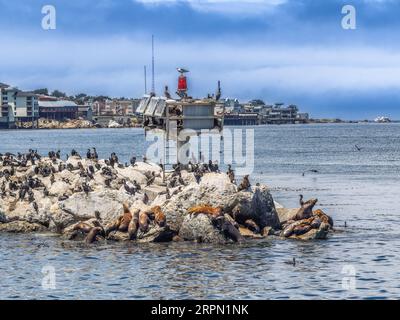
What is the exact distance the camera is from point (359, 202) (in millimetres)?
58938

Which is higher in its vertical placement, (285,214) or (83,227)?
(285,214)

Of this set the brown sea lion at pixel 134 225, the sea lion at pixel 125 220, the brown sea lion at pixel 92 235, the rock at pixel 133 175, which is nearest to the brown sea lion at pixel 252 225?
the brown sea lion at pixel 134 225

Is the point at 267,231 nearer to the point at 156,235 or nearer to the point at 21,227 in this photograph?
the point at 156,235

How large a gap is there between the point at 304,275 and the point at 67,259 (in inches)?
394

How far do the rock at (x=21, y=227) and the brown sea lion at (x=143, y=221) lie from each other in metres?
6.97

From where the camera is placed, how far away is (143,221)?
41.4m

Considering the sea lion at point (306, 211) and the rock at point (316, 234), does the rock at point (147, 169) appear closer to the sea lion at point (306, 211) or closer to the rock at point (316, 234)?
the sea lion at point (306, 211)

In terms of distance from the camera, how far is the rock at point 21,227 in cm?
4609

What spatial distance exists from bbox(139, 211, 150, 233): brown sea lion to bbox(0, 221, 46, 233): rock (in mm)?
6968

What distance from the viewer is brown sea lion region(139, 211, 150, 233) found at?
135 ft

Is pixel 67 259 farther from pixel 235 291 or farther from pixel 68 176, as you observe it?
pixel 68 176

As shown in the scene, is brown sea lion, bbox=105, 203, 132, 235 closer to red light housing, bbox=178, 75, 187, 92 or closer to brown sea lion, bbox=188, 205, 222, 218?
brown sea lion, bbox=188, 205, 222, 218

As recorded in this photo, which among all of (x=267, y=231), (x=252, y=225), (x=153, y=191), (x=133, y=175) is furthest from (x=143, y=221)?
(x=133, y=175)

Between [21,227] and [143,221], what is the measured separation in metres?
8.11
